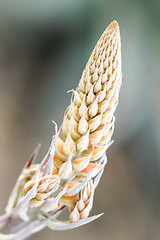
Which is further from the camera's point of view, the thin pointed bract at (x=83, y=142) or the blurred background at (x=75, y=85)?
the blurred background at (x=75, y=85)

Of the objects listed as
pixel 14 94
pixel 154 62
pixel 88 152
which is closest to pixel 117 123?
pixel 154 62

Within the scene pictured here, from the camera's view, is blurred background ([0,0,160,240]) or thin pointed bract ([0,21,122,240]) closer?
thin pointed bract ([0,21,122,240])

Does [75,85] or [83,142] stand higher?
[75,85]

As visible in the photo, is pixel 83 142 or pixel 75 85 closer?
pixel 83 142
